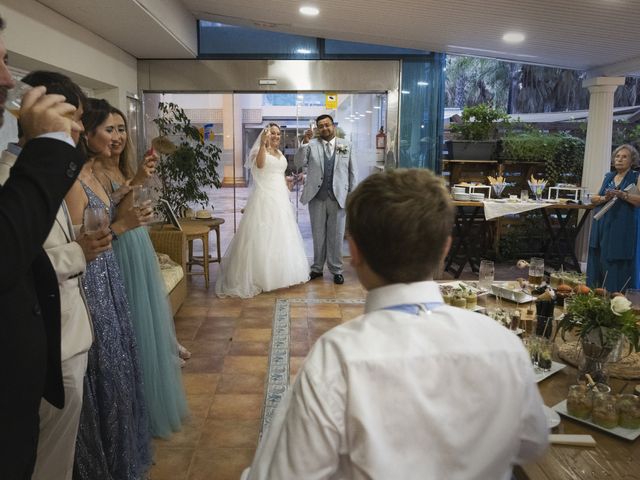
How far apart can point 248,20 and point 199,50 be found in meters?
0.94

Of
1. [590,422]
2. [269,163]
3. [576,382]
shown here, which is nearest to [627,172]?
[269,163]

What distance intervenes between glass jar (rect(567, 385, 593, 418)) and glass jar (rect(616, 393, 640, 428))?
70 millimetres

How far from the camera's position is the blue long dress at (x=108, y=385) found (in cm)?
191

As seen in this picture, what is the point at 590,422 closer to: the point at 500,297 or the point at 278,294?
the point at 500,297

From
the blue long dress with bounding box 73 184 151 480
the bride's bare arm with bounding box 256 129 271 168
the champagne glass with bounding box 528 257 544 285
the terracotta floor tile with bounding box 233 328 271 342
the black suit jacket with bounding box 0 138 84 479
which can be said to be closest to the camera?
→ the black suit jacket with bounding box 0 138 84 479

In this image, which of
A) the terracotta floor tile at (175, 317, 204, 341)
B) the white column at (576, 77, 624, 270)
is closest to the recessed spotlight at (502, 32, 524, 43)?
the white column at (576, 77, 624, 270)

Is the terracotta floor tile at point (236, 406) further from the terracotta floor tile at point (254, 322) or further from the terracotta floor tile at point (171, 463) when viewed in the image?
the terracotta floor tile at point (254, 322)

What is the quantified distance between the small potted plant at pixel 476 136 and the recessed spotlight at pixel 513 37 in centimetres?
165

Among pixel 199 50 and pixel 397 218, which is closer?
pixel 397 218

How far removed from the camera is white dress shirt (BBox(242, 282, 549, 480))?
0.83 meters

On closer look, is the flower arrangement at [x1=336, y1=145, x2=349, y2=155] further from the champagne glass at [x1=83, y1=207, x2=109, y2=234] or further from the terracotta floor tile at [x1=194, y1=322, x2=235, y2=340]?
the champagne glass at [x1=83, y1=207, x2=109, y2=234]

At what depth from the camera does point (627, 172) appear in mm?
4727

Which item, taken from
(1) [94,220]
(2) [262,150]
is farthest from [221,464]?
(2) [262,150]

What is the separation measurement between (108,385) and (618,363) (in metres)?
1.84
